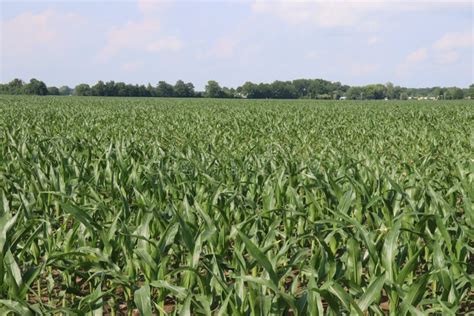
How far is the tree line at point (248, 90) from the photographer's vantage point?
107562 millimetres

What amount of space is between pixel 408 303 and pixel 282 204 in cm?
226

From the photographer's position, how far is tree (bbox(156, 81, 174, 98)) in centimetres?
11275

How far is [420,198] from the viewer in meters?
4.23

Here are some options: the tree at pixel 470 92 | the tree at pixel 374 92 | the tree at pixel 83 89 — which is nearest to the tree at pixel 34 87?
the tree at pixel 83 89

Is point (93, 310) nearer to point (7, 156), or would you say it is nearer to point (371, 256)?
point (371, 256)

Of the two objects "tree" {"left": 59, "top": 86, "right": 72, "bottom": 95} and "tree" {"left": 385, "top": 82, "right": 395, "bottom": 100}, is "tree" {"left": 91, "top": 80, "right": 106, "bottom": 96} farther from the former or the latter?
"tree" {"left": 385, "top": 82, "right": 395, "bottom": 100}

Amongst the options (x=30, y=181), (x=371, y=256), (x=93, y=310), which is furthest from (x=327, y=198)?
(x=30, y=181)

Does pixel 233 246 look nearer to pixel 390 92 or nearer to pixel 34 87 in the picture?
pixel 34 87

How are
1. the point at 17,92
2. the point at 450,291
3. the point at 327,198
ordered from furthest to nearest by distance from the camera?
the point at 17,92, the point at 327,198, the point at 450,291

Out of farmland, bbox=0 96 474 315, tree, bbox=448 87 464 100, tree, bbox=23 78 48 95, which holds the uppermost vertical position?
tree, bbox=23 78 48 95

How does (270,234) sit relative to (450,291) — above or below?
above

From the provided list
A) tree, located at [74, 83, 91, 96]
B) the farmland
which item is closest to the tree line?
tree, located at [74, 83, 91, 96]

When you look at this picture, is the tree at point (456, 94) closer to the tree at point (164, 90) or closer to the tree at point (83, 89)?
the tree at point (164, 90)

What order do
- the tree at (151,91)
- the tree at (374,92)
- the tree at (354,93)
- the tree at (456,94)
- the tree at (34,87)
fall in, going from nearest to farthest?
the tree at (34,87), the tree at (151,91), the tree at (456,94), the tree at (354,93), the tree at (374,92)
